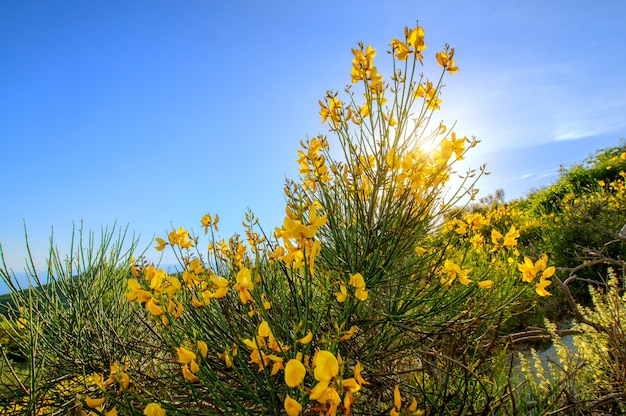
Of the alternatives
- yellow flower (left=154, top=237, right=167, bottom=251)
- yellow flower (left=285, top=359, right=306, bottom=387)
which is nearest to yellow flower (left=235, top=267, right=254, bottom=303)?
yellow flower (left=285, top=359, right=306, bottom=387)

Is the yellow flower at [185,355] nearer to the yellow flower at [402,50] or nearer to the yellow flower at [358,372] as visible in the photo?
the yellow flower at [358,372]

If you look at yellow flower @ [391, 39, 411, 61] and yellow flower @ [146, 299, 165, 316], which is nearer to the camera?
yellow flower @ [146, 299, 165, 316]

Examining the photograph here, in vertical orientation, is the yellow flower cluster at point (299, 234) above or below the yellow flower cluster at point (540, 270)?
above

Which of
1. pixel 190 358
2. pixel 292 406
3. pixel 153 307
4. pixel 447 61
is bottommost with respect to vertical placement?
pixel 292 406

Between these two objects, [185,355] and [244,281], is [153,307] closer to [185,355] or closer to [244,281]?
[185,355]

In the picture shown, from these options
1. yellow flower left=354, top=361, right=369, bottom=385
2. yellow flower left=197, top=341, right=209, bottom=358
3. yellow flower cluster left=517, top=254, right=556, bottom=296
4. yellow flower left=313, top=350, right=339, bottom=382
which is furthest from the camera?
yellow flower cluster left=517, top=254, right=556, bottom=296

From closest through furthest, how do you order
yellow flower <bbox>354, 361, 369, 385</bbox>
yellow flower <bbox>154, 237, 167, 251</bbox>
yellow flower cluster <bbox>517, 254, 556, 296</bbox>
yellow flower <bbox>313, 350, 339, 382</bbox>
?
yellow flower <bbox>313, 350, 339, 382</bbox>, yellow flower <bbox>354, 361, 369, 385</bbox>, yellow flower cluster <bbox>517, 254, 556, 296</bbox>, yellow flower <bbox>154, 237, 167, 251</bbox>

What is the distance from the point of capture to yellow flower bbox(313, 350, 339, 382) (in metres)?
0.78

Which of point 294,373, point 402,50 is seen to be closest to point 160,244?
point 294,373

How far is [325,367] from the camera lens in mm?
789

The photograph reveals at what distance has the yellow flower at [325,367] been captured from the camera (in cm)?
78

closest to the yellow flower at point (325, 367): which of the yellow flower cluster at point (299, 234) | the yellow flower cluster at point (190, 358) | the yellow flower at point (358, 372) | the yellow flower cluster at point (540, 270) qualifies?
the yellow flower at point (358, 372)

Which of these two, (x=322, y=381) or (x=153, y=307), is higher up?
(x=153, y=307)

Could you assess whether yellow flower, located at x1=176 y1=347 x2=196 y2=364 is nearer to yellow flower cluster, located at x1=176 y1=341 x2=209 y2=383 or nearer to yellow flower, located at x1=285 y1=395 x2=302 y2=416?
yellow flower cluster, located at x1=176 y1=341 x2=209 y2=383
